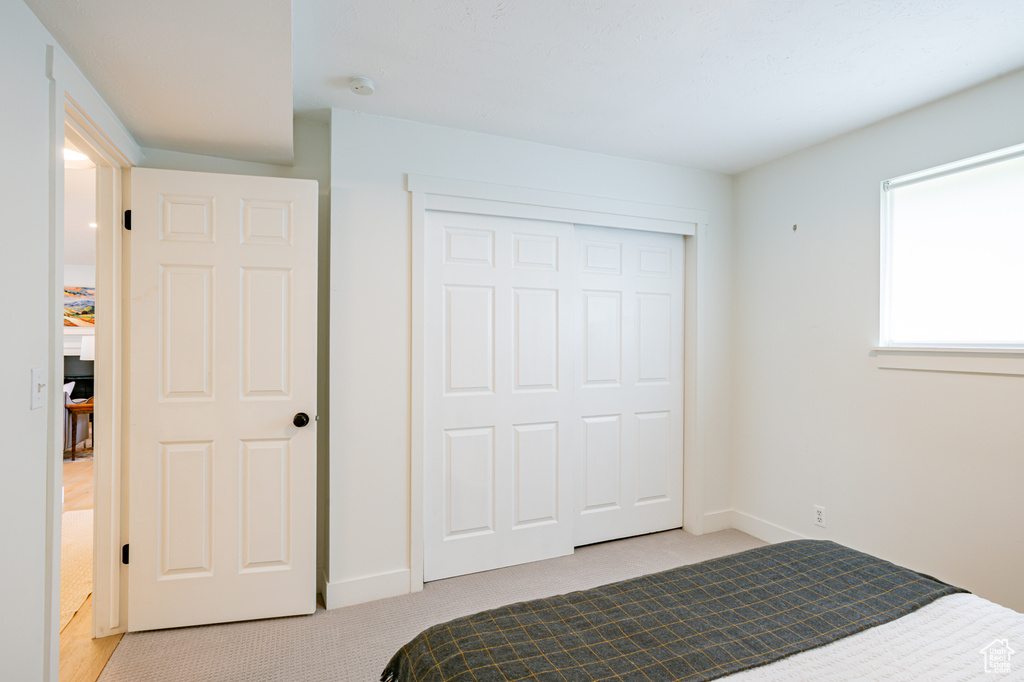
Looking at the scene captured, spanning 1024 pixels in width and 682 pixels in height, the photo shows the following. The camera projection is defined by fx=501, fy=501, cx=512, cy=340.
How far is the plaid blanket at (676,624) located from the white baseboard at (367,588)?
1.35 meters

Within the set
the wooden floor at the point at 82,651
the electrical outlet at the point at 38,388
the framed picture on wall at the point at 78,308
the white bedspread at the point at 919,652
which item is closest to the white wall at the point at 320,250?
the wooden floor at the point at 82,651

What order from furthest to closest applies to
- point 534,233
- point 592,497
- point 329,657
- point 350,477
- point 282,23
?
point 592,497 → point 534,233 → point 350,477 → point 329,657 → point 282,23

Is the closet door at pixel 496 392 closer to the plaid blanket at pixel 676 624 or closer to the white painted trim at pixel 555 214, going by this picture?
the white painted trim at pixel 555 214

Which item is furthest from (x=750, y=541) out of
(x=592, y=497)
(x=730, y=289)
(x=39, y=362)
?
(x=39, y=362)

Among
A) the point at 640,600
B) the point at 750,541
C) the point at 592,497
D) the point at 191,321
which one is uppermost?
the point at 191,321

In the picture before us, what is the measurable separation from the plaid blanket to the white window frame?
1302mm

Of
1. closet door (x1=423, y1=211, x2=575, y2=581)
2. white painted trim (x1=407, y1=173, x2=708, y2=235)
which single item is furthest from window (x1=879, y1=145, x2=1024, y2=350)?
closet door (x1=423, y1=211, x2=575, y2=581)

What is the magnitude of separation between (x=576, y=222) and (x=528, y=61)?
1.15 metres

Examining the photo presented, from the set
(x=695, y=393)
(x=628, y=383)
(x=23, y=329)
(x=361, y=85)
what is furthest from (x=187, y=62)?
(x=695, y=393)

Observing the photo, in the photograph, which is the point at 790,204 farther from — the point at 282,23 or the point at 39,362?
the point at 39,362

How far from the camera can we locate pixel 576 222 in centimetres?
312

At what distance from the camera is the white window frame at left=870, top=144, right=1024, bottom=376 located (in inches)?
87.0

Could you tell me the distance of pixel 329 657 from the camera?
2092mm

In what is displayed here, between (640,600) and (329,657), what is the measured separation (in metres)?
1.45
